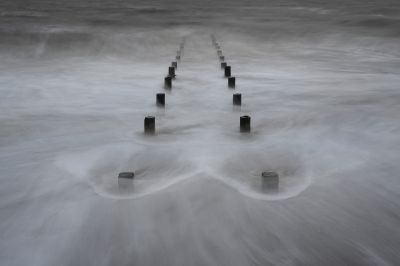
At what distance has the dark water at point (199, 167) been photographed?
111 inches

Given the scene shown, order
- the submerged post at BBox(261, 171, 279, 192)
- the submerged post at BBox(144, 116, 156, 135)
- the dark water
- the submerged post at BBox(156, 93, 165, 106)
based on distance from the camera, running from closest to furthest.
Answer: the dark water < the submerged post at BBox(261, 171, 279, 192) < the submerged post at BBox(144, 116, 156, 135) < the submerged post at BBox(156, 93, 165, 106)

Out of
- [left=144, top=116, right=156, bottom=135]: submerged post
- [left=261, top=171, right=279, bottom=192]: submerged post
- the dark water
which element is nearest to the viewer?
the dark water

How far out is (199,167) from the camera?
4133mm

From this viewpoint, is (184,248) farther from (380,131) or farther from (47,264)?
(380,131)

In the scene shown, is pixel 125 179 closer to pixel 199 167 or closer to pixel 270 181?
pixel 199 167

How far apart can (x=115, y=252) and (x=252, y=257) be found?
0.71 meters

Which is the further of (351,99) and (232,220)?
(351,99)

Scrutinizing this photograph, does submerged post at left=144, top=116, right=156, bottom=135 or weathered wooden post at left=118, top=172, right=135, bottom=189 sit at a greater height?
submerged post at left=144, top=116, right=156, bottom=135

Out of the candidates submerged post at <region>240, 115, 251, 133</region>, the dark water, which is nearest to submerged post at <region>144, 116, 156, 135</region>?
the dark water

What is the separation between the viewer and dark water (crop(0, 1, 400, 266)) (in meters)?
2.83

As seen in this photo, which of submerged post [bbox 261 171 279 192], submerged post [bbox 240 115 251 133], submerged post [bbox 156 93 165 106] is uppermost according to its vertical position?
submerged post [bbox 156 93 165 106]

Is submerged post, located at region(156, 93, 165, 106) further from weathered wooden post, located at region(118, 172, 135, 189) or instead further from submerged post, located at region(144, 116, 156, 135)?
weathered wooden post, located at region(118, 172, 135, 189)

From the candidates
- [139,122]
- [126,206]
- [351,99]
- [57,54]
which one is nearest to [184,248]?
[126,206]

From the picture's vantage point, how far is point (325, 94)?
297 inches
